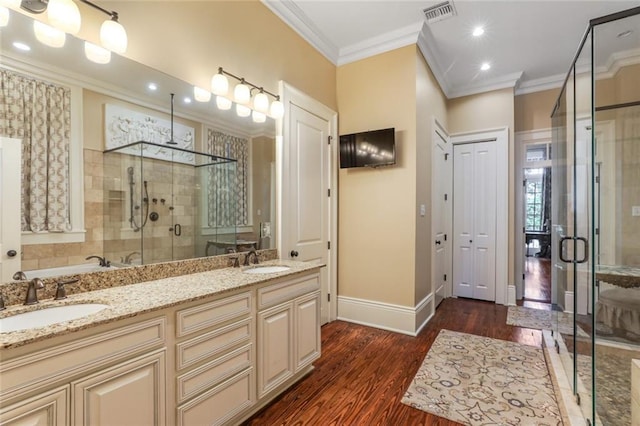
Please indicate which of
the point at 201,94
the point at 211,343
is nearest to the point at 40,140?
the point at 201,94

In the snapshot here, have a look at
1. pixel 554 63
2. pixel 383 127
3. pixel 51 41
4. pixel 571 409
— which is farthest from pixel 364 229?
pixel 554 63

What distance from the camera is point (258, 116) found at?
2590 millimetres

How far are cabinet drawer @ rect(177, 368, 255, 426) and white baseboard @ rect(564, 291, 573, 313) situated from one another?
2.47 m

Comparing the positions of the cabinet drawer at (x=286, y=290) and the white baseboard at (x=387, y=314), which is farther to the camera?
the white baseboard at (x=387, y=314)

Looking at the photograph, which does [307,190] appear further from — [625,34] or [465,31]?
[625,34]

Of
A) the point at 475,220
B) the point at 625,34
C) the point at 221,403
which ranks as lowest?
the point at 221,403

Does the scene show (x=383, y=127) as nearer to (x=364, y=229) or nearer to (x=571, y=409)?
(x=364, y=229)

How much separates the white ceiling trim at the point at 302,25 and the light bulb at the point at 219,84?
975mm

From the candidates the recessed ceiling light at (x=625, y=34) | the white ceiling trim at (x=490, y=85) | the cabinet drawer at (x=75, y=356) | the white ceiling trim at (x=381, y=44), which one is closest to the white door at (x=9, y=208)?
the cabinet drawer at (x=75, y=356)

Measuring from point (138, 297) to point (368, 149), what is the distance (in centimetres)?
261

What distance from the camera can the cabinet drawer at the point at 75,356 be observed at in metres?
0.94

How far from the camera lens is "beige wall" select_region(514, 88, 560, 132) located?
4.26m

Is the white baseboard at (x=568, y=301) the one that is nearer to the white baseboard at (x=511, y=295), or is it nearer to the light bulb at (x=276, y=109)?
the white baseboard at (x=511, y=295)

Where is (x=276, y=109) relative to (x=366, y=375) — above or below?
above
